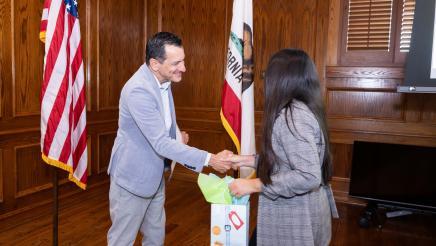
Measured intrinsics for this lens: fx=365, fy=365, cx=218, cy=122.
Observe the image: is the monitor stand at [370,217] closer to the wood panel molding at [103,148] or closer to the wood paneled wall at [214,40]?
the wood paneled wall at [214,40]

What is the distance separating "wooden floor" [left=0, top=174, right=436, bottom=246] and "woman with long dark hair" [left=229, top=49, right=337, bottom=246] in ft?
4.87

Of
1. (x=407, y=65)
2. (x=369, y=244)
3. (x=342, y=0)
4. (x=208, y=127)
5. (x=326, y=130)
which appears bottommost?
(x=369, y=244)

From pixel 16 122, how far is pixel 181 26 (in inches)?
84.6

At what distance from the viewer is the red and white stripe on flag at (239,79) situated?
9.59 feet

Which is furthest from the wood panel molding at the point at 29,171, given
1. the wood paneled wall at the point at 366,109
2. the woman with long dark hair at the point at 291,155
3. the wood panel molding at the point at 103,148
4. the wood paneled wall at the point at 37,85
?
the wood paneled wall at the point at 366,109

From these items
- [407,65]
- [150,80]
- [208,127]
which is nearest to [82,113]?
[150,80]

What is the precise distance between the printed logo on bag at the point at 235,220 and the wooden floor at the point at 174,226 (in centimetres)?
135

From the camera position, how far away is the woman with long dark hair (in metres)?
1.29

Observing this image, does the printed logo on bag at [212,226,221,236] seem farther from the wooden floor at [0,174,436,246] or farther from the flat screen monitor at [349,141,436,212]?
the flat screen monitor at [349,141,436,212]

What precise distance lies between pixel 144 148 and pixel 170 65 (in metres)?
0.42

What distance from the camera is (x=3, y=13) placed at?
288cm

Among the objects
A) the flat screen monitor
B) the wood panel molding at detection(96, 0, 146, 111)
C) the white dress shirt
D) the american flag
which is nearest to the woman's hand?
the white dress shirt

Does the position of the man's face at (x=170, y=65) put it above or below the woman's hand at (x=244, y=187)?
above

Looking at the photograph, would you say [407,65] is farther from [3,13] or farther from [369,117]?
[3,13]
